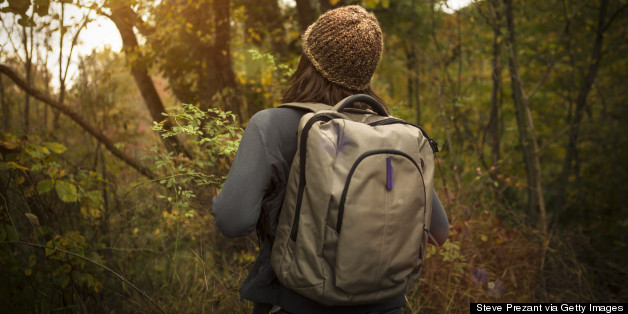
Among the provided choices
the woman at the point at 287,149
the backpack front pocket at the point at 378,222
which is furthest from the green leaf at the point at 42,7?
the backpack front pocket at the point at 378,222

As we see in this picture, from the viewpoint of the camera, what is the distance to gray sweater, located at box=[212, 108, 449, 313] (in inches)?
48.9

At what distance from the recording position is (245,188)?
123 cm

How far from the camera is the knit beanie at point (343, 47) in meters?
1.44

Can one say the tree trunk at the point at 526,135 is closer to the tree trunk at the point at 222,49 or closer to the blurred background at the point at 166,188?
the blurred background at the point at 166,188

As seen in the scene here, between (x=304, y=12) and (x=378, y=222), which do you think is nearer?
(x=378, y=222)

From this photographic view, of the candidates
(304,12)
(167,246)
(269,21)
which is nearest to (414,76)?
(304,12)

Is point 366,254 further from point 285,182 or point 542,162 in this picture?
point 542,162

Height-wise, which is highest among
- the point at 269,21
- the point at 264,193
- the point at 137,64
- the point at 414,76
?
the point at 269,21

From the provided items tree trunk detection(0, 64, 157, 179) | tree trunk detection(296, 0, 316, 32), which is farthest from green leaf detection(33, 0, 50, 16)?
tree trunk detection(296, 0, 316, 32)

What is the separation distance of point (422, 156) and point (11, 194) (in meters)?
2.69

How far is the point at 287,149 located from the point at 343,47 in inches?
16.5

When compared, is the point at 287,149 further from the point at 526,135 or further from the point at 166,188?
the point at 526,135

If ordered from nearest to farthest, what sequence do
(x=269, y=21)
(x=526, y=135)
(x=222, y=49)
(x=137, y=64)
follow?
(x=137, y=64) < (x=222, y=49) < (x=526, y=135) < (x=269, y=21)

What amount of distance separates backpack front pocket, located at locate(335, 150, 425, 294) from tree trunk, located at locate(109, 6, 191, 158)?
84.1 inches
